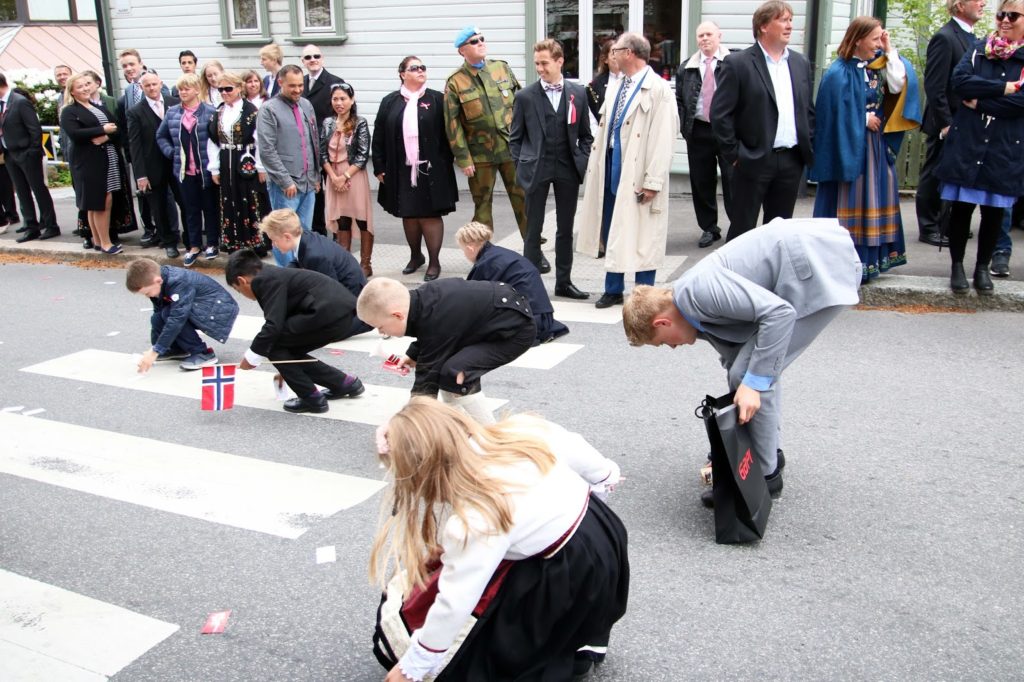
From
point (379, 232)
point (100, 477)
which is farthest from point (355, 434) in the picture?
point (379, 232)

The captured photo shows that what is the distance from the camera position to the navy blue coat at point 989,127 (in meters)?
6.72

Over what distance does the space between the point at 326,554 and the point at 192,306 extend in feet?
10.8

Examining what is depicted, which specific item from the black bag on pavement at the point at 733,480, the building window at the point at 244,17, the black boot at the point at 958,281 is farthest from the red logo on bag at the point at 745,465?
the building window at the point at 244,17

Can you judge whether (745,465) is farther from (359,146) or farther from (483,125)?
(359,146)

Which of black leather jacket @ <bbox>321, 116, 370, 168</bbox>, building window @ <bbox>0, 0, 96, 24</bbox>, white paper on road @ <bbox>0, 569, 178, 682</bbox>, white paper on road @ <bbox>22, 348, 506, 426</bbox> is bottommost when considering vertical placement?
white paper on road @ <bbox>0, 569, 178, 682</bbox>

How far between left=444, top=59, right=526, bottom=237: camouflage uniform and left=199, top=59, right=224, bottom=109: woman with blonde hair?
2.70m

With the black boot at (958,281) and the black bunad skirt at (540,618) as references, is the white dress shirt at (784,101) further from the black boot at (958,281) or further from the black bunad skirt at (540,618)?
the black bunad skirt at (540,618)

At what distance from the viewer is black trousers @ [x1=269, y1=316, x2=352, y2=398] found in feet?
19.3

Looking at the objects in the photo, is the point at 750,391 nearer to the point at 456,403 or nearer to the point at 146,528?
the point at 456,403

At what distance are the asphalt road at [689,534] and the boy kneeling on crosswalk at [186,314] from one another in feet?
1.85

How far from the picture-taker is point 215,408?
5832 millimetres

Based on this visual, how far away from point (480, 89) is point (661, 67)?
410 cm

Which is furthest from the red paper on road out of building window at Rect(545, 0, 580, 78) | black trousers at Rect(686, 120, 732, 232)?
building window at Rect(545, 0, 580, 78)

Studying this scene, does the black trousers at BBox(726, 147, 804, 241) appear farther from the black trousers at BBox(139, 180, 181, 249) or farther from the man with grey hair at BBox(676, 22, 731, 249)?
the black trousers at BBox(139, 180, 181, 249)
